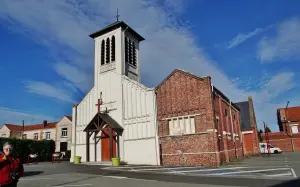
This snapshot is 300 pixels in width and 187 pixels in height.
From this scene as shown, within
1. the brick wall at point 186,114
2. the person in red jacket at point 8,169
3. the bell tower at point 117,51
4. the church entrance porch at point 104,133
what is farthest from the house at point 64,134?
the person in red jacket at point 8,169


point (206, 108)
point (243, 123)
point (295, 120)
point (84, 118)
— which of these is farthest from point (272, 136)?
point (84, 118)

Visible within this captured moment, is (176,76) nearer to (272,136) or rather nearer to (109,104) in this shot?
(109,104)

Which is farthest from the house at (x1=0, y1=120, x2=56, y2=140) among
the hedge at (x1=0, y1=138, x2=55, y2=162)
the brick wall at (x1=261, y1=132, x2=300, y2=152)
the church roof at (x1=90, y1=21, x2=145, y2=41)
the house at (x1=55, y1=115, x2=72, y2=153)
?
the brick wall at (x1=261, y1=132, x2=300, y2=152)

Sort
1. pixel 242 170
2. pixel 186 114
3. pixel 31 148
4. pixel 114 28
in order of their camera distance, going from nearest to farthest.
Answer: pixel 242 170
pixel 186 114
pixel 114 28
pixel 31 148

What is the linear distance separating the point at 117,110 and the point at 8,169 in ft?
61.9

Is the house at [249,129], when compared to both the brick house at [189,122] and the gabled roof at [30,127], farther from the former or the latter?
the gabled roof at [30,127]

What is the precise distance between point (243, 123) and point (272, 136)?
12.9 metres

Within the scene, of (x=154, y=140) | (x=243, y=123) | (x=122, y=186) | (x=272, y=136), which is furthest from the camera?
(x=272, y=136)

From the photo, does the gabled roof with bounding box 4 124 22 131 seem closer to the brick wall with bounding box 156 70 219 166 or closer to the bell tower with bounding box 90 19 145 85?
the bell tower with bounding box 90 19 145 85

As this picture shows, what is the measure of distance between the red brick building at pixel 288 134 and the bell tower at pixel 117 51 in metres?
33.4

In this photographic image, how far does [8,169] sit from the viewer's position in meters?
5.20

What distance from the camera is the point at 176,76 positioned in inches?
840

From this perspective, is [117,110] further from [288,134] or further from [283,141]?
[288,134]

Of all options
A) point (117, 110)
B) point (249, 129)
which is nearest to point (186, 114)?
point (117, 110)
